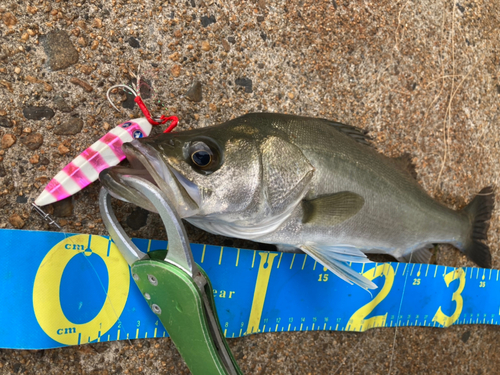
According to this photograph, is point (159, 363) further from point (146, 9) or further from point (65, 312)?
point (146, 9)

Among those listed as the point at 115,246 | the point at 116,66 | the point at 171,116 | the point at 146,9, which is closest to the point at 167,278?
the point at 115,246

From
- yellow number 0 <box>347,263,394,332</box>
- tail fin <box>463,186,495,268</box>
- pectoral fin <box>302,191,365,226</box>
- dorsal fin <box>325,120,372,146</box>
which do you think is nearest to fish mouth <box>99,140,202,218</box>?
pectoral fin <box>302,191,365,226</box>

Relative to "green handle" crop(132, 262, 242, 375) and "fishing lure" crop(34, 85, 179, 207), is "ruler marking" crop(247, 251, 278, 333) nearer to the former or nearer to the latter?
"green handle" crop(132, 262, 242, 375)

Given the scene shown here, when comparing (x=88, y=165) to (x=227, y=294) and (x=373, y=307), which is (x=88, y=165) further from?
(x=373, y=307)

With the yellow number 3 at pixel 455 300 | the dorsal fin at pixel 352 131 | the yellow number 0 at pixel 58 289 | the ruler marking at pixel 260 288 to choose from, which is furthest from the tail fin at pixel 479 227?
the yellow number 0 at pixel 58 289

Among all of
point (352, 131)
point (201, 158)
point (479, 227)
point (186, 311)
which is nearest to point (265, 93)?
point (352, 131)
